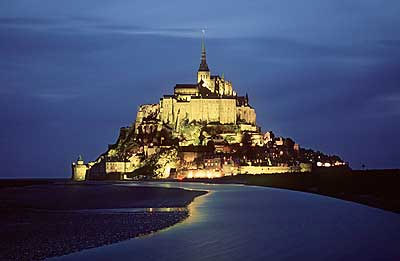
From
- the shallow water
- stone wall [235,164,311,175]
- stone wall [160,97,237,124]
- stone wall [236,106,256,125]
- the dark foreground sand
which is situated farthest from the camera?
stone wall [236,106,256,125]

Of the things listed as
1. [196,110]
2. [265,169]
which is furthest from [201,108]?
[265,169]

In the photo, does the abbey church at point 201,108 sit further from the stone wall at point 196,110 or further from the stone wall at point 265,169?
the stone wall at point 265,169

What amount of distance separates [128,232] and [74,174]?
114103 mm

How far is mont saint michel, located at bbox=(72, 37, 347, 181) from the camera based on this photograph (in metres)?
107

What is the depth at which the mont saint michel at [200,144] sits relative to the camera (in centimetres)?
10669

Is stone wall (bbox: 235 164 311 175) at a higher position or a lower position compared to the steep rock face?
lower

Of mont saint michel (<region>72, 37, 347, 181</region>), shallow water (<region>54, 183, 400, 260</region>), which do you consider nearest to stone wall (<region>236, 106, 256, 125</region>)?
mont saint michel (<region>72, 37, 347, 181</region>)

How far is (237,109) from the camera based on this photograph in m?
128

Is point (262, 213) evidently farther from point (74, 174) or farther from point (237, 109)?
point (74, 174)

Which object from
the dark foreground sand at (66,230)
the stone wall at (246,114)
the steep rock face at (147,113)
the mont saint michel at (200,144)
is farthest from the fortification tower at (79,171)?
the dark foreground sand at (66,230)

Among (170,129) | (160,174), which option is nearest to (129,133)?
(170,129)

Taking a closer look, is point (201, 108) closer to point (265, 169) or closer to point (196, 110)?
point (196, 110)

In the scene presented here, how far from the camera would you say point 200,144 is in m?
115

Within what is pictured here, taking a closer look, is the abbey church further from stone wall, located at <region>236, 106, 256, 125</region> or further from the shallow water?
the shallow water
